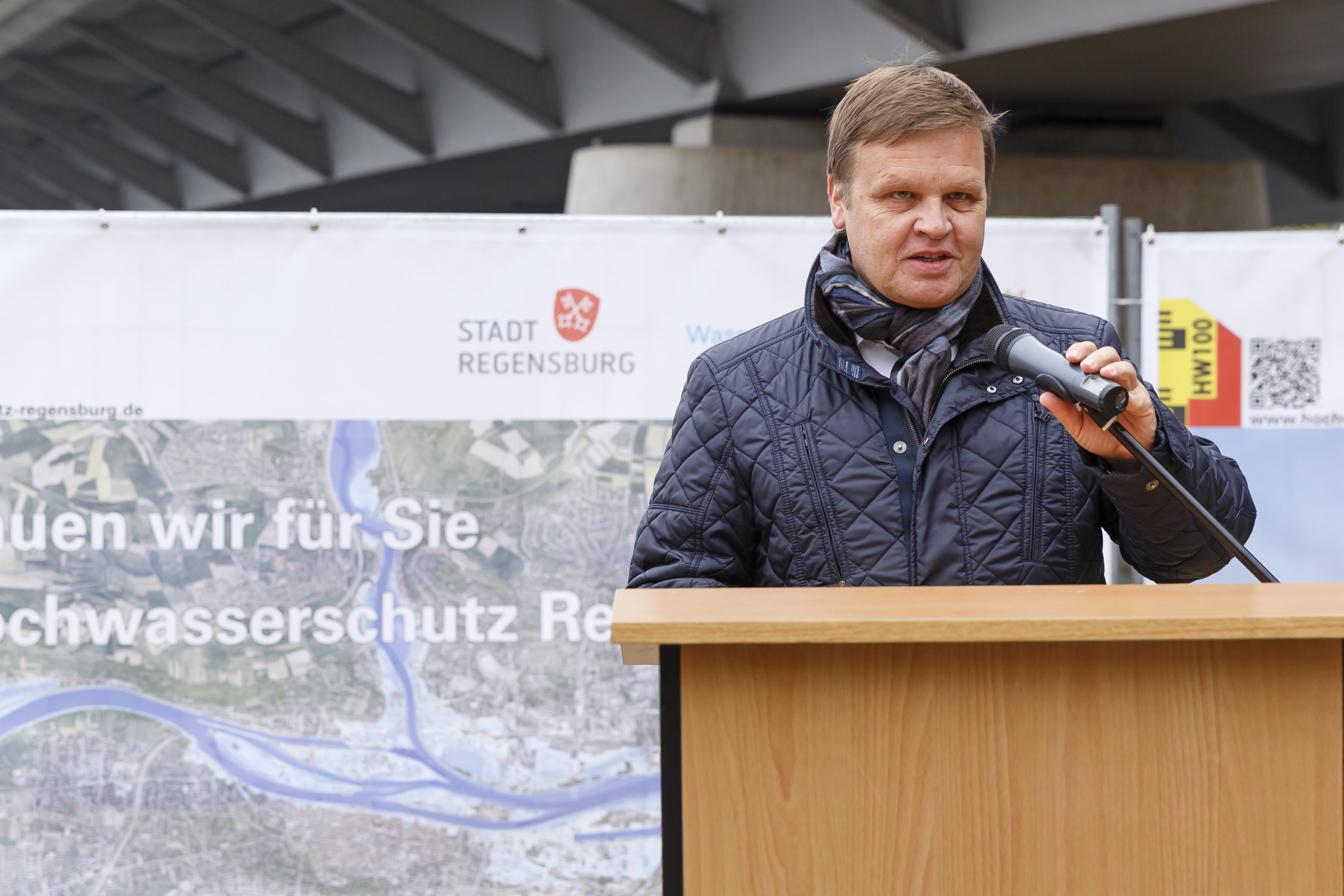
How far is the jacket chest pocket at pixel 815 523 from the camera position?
6.54 feet

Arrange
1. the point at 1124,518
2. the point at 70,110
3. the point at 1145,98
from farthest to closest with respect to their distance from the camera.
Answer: the point at 70,110, the point at 1145,98, the point at 1124,518

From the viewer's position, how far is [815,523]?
6.57 feet

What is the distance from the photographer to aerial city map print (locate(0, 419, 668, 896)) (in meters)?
3.63

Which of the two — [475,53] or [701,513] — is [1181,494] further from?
[475,53]

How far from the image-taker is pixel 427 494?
3.72 meters

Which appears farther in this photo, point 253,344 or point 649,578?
point 253,344

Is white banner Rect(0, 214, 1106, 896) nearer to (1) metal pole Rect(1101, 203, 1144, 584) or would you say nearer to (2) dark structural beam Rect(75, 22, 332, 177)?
(1) metal pole Rect(1101, 203, 1144, 584)

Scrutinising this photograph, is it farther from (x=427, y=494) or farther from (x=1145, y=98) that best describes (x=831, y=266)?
(x=1145, y=98)

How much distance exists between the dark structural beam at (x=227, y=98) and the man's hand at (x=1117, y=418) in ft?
48.8

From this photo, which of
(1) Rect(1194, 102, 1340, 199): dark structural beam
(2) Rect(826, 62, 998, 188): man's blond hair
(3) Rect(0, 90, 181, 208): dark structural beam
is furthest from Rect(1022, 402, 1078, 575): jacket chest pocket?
(3) Rect(0, 90, 181, 208): dark structural beam

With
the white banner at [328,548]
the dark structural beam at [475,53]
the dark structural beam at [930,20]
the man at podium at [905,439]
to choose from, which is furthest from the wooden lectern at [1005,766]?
the dark structural beam at [475,53]

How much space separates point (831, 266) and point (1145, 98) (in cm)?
1047

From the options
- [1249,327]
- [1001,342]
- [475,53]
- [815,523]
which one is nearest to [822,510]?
[815,523]

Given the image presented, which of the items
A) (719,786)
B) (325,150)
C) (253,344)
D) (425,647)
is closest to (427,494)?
(425,647)
